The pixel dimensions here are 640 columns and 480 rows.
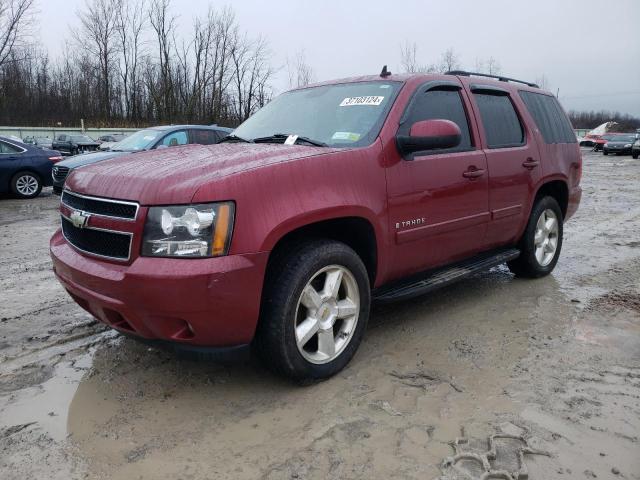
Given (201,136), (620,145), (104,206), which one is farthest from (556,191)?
(620,145)

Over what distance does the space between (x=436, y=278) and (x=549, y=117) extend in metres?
2.52

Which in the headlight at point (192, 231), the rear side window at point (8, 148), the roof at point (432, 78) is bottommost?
the headlight at point (192, 231)

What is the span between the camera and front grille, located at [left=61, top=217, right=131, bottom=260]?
2.67 m

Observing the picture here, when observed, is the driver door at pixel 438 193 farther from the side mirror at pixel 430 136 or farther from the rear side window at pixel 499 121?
the rear side window at pixel 499 121

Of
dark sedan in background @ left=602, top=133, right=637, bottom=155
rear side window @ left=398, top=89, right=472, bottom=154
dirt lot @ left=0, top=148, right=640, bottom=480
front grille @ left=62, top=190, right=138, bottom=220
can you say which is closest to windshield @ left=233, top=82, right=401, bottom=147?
rear side window @ left=398, top=89, right=472, bottom=154

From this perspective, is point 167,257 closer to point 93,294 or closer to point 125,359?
point 93,294

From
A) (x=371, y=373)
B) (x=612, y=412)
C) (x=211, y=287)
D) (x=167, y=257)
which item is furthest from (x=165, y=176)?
(x=612, y=412)

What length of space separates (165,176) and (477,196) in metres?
2.42

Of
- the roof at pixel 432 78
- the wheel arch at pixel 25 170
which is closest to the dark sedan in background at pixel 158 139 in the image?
the wheel arch at pixel 25 170

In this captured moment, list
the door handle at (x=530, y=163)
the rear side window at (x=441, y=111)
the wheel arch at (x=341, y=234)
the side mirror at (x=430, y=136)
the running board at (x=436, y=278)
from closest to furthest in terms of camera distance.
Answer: the wheel arch at (x=341, y=234) < the side mirror at (x=430, y=136) < the running board at (x=436, y=278) < the rear side window at (x=441, y=111) < the door handle at (x=530, y=163)

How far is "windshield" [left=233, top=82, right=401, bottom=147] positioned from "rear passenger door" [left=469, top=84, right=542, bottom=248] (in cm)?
103

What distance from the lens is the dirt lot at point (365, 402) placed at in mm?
2395

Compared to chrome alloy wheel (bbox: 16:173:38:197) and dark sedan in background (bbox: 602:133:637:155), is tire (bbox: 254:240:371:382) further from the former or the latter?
dark sedan in background (bbox: 602:133:637:155)

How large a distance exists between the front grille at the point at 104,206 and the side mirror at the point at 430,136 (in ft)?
5.65
